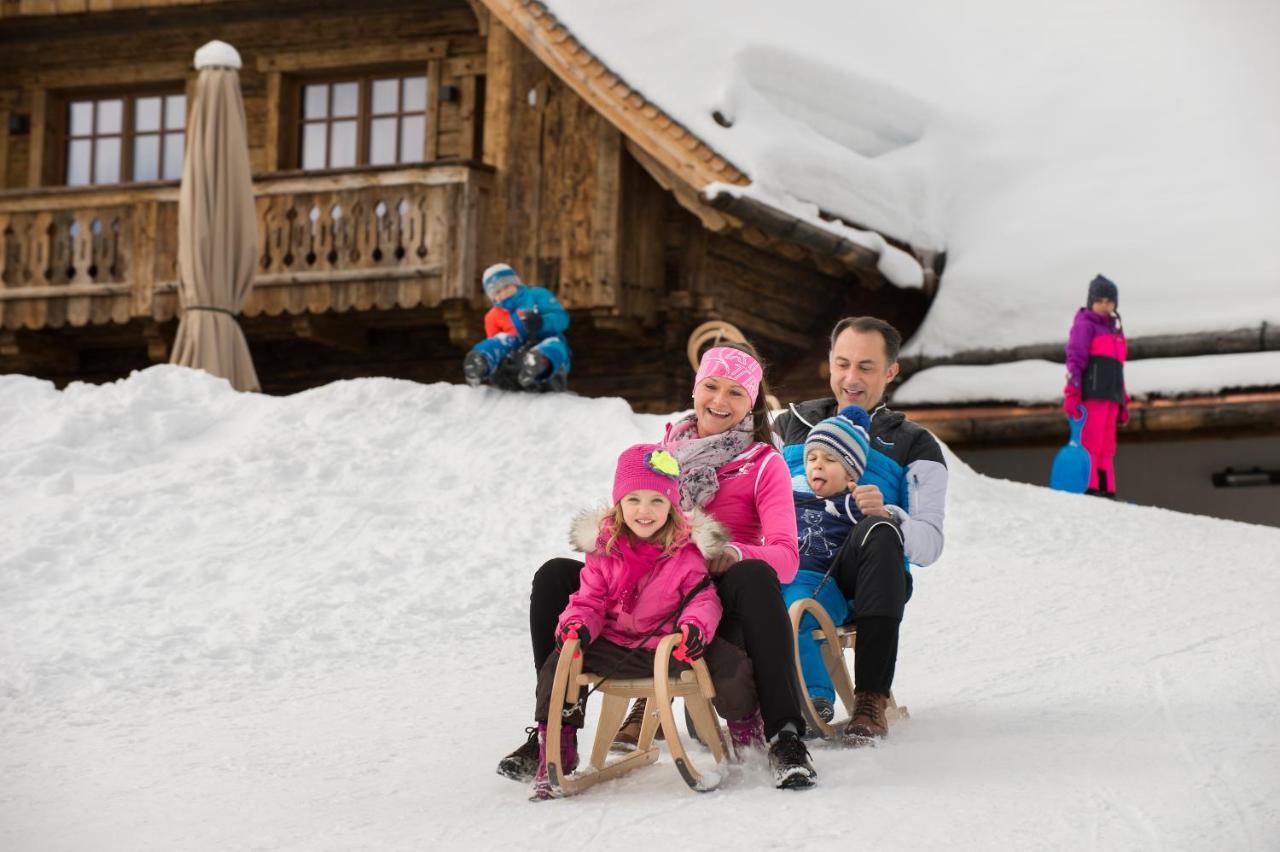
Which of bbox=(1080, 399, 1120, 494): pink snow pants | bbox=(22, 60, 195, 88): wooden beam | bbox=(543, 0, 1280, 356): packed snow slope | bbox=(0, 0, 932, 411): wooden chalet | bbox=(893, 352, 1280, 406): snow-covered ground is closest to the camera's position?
bbox=(1080, 399, 1120, 494): pink snow pants

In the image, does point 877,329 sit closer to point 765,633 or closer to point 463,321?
point 765,633

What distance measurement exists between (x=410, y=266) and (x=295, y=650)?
21.5 ft

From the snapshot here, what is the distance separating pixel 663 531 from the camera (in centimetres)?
448

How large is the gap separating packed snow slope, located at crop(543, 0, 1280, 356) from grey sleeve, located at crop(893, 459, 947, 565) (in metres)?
7.23

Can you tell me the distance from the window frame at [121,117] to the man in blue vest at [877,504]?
1144cm

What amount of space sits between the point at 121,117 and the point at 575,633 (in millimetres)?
12769

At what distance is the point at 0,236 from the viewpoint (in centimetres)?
1412

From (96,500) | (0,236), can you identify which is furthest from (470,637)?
(0,236)

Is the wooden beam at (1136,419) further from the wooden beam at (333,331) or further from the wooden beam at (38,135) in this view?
the wooden beam at (38,135)

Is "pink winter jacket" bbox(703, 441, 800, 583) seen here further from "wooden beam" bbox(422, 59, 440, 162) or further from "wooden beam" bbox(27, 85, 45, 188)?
"wooden beam" bbox(27, 85, 45, 188)

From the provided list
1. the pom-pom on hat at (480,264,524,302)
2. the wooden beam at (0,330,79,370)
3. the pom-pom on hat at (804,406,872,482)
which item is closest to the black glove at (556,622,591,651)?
the pom-pom on hat at (804,406,872,482)

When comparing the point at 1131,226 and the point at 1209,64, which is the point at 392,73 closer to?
the point at 1131,226

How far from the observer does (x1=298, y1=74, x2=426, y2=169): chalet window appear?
15070 mm

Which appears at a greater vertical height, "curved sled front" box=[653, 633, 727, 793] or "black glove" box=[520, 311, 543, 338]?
"black glove" box=[520, 311, 543, 338]
